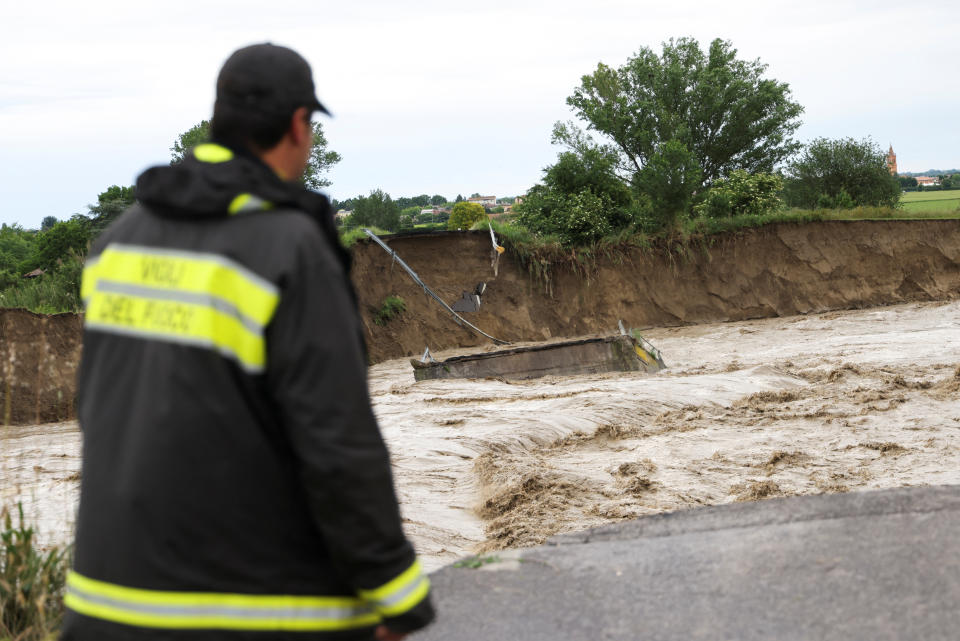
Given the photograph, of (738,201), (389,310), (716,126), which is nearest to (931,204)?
(716,126)

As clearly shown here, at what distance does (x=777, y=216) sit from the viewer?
25.0m

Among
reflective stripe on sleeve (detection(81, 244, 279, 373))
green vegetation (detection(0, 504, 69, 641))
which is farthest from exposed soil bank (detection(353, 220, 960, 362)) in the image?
reflective stripe on sleeve (detection(81, 244, 279, 373))

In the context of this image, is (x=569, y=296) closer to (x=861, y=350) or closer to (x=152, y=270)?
(x=861, y=350)

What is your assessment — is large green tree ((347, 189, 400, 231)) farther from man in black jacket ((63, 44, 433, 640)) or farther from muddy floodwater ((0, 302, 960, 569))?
man in black jacket ((63, 44, 433, 640))

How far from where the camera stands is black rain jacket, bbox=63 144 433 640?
5.63 ft

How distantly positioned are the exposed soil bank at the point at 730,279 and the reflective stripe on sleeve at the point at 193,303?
861 inches

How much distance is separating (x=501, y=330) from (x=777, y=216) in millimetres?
8701

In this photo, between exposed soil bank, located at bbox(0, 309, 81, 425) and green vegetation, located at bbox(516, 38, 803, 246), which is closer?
exposed soil bank, located at bbox(0, 309, 81, 425)

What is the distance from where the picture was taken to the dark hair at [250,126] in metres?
1.88

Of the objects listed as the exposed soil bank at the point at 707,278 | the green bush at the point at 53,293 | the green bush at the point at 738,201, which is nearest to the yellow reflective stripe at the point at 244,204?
the green bush at the point at 53,293

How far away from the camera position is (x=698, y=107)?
4456 centimetres

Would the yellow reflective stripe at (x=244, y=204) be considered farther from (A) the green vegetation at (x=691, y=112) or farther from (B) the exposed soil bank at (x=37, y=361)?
(A) the green vegetation at (x=691, y=112)

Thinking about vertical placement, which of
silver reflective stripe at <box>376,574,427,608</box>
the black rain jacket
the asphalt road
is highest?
the black rain jacket

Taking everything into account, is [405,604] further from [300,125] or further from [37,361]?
[37,361]
